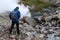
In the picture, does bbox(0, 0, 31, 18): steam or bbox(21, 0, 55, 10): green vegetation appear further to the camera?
bbox(21, 0, 55, 10): green vegetation

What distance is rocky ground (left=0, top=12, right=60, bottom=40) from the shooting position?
42.2 ft

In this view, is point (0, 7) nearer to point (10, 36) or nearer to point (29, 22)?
point (29, 22)

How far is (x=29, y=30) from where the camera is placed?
13891 millimetres

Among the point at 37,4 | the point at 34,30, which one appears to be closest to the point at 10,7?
the point at 37,4

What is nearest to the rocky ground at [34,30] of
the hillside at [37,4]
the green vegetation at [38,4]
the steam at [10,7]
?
the steam at [10,7]

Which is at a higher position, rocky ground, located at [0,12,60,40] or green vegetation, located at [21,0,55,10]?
green vegetation, located at [21,0,55,10]

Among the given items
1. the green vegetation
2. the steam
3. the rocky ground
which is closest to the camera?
the rocky ground

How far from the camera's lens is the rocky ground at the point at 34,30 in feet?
42.2

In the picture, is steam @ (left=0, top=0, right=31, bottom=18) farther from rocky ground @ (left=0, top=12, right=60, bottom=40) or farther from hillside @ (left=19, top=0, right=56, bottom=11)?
rocky ground @ (left=0, top=12, right=60, bottom=40)

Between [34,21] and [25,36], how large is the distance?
2.91 meters

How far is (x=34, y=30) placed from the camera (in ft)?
46.2

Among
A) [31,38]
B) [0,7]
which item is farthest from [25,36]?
[0,7]

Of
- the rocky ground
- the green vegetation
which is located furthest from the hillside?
the rocky ground

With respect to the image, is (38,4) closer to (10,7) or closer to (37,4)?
(37,4)
